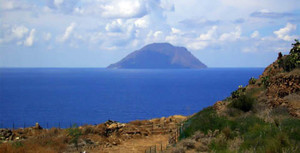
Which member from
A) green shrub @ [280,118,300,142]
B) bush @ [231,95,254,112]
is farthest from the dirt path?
green shrub @ [280,118,300,142]

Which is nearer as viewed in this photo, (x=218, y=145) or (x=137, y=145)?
(x=218, y=145)

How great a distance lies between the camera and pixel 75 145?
15.5 m

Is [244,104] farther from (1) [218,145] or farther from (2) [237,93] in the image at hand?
(1) [218,145]

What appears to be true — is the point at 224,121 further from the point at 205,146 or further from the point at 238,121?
the point at 205,146

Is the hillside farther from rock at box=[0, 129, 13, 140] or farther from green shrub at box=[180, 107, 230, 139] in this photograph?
rock at box=[0, 129, 13, 140]

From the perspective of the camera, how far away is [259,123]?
14164 mm

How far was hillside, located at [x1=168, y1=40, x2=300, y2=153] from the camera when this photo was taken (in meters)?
10.9

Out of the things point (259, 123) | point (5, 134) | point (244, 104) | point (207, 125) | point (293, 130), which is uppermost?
point (244, 104)

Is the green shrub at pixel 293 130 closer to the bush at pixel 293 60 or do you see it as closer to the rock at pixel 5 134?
the bush at pixel 293 60

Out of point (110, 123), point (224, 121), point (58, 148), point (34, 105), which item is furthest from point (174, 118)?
point (34, 105)

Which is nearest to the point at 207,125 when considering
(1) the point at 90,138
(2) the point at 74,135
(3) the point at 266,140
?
(3) the point at 266,140

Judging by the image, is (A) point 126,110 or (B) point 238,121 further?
(A) point 126,110

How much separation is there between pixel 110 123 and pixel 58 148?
6.66 meters

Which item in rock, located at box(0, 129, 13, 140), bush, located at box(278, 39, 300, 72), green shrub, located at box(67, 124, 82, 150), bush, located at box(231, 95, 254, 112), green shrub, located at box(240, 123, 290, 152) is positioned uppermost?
bush, located at box(278, 39, 300, 72)
